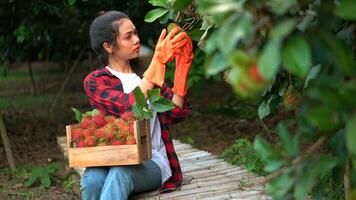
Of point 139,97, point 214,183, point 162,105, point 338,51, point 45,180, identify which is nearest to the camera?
point 338,51

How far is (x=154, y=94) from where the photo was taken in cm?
319

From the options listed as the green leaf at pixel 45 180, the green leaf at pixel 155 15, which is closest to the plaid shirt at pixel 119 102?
the green leaf at pixel 155 15

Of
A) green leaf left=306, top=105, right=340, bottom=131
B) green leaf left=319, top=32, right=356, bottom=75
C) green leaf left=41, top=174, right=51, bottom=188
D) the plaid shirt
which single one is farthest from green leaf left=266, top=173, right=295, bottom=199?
green leaf left=41, top=174, right=51, bottom=188

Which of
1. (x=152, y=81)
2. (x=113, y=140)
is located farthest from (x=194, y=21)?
(x=113, y=140)

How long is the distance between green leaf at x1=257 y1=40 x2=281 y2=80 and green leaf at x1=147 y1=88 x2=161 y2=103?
1.91m

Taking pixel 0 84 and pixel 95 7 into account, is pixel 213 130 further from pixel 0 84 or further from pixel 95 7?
pixel 0 84

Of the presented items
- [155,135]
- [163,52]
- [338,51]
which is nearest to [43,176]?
[155,135]

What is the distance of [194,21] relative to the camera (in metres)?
3.15

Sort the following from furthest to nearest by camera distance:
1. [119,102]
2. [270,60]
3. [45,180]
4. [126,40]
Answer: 1. [45,180]
2. [126,40]
3. [119,102]
4. [270,60]

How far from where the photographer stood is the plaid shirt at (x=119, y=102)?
343cm

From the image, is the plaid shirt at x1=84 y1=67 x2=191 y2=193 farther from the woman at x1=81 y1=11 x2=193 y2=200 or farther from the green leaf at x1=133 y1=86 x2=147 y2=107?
the green leaf at x1=133 y1=86 x2=147 y2=107

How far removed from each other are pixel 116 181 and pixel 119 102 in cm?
43

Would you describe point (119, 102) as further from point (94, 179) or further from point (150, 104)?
point (94, 179)

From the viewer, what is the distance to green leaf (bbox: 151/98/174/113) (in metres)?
3.25
